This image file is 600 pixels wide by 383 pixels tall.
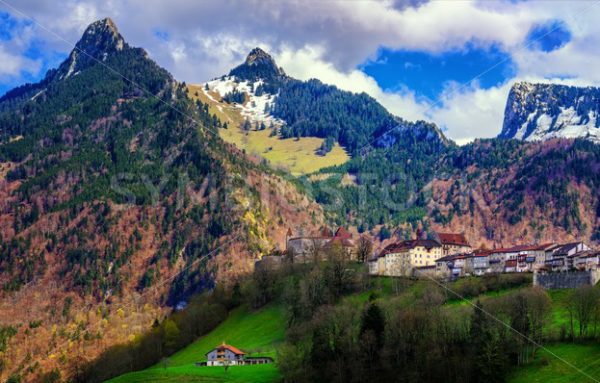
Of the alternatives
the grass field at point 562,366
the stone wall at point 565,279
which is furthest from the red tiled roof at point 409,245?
the grass field at point 562,366

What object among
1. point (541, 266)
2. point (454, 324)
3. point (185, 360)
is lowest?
point (185, 360)

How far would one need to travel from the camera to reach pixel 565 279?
147m

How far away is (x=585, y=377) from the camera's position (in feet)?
349

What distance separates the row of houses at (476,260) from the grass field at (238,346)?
1070 inches

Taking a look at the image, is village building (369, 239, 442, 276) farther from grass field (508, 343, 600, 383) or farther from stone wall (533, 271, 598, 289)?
grass field (508, 343, 600, 383)

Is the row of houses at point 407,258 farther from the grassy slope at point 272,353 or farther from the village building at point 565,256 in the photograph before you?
the village building at point 565,256

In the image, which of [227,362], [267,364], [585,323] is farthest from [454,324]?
[227,362]

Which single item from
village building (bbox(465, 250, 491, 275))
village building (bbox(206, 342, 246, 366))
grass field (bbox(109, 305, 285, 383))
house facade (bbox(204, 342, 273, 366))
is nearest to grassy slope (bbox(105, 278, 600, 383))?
grass field (bbox(109, 305, 285, 383))

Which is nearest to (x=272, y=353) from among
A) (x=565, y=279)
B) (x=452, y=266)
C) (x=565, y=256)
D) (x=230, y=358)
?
(x=230, y=358)

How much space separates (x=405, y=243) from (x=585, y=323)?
249 ft

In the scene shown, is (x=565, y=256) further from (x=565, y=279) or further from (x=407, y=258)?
(x=407, y=258)

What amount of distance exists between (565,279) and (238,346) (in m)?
68.0

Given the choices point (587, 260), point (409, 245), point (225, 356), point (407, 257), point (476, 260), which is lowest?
point (225, 356)

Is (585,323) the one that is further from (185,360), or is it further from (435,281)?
(185,360)
